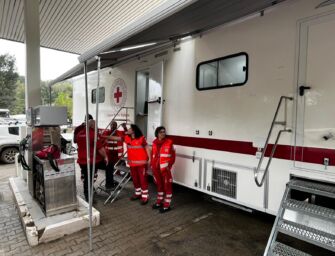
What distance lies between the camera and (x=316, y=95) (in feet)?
8.52

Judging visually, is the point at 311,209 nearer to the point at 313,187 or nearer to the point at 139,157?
the point at 313,187

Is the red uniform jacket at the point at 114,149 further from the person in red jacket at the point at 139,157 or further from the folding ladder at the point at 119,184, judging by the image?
the person in red jacket at the point at 139,157

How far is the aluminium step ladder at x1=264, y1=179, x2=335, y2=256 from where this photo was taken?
7.39ft

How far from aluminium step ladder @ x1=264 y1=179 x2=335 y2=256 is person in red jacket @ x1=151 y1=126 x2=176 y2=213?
1789 mm

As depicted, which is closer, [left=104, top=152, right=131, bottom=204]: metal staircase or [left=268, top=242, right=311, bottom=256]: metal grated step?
[left=268, top=242, right=311, bottom=256]: metal grated step

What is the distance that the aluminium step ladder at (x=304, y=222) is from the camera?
225 cm

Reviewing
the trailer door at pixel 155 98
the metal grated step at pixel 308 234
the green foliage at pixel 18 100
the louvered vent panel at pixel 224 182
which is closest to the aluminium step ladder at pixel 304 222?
the metal grated step at pixel 308 234

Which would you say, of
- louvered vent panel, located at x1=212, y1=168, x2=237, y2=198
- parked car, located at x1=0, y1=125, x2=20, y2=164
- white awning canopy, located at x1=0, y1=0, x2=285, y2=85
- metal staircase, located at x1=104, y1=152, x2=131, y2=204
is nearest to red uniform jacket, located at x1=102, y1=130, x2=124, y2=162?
metal staircase, located at x1=104, y1=152, x2=131, y2=204

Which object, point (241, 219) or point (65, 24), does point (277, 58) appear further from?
point (65, 24)

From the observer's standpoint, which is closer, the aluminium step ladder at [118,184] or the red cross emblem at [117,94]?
the aluminium step ladder at [118,184]

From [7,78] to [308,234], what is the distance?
35.0m

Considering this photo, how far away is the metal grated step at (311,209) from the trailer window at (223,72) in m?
1.58

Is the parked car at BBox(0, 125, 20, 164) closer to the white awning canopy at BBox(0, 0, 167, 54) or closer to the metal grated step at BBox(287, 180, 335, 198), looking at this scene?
the white awning canopy at BBox(0, 0, 167, 54)

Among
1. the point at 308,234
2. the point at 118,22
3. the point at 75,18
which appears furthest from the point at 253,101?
the point at 75,18
